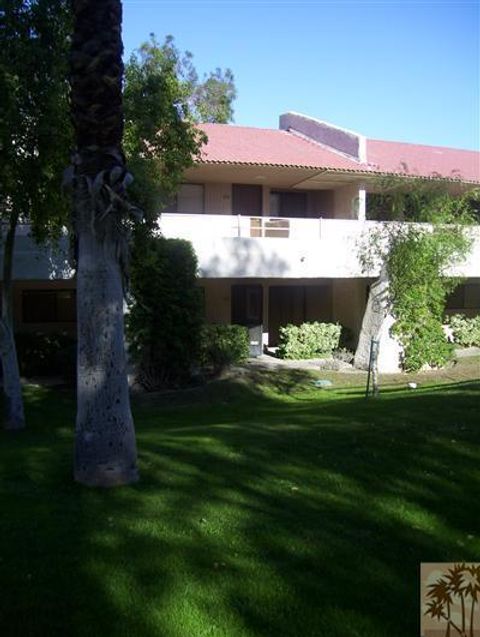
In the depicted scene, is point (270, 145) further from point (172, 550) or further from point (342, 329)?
point (172, 550)

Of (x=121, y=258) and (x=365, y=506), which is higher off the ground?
(x=121, y=258)

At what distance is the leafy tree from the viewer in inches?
394

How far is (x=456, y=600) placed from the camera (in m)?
3.54

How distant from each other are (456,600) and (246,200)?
20.3 metres

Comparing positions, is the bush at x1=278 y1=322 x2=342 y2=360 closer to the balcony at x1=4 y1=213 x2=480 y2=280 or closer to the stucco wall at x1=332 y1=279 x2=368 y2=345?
the stucco wall at x1=332 y1=279 x2=368 y2=345

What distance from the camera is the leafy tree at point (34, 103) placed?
10008 millimetres

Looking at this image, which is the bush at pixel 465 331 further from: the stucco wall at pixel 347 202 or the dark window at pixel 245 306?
the dark window at pixel 245 306

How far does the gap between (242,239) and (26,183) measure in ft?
30.3

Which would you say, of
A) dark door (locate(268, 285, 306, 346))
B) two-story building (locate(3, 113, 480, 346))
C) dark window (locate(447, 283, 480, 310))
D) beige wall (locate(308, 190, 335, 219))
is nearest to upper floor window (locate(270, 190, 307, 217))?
two-story building (locate(3, 113, 480, 346))

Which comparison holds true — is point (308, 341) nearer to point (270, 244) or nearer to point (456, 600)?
point (270, 244)

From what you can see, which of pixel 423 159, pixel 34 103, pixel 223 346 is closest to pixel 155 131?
pixel 34 103

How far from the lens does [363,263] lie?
1872cm

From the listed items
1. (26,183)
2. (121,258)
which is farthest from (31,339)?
(121,258)

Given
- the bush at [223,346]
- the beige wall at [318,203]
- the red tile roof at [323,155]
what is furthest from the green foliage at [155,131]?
the beige wall at [318,203]
